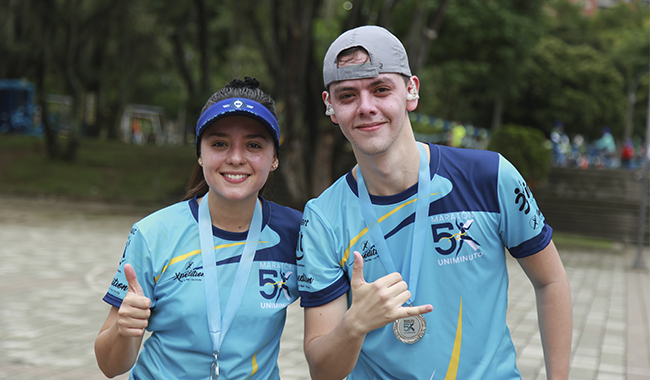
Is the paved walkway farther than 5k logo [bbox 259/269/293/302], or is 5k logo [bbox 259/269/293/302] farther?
the paved walkway

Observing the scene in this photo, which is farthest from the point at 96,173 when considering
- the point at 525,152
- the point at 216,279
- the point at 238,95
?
the point at 216,279

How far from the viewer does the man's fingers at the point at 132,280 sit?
212 cm

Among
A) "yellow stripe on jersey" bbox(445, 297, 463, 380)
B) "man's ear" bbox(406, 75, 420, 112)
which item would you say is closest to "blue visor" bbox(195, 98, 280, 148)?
"man's ear" bbox(406, 75, 420, 112)

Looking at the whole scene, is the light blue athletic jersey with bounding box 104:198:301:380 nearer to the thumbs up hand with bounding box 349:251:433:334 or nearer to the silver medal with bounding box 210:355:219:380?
the silver medal with bounding box 210:355:219:380

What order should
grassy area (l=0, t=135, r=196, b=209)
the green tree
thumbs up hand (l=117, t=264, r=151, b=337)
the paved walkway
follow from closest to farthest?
thumbs up hand (l=117, t=264, r=151, b=337)
the paved walkway
grassy area (l=0, t=135, r=196, b=209)
the green tree

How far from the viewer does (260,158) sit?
7.75 ft

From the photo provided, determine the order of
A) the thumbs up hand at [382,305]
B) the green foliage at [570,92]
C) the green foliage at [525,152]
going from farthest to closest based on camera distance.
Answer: the green foliage at [570,92] < the green foliage at [525,152] < the thumbs up hand at [382,305]

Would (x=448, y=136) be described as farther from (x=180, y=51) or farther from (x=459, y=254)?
(x=459, y=254)

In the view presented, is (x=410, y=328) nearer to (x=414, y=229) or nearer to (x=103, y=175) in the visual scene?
(x=414, y=229)

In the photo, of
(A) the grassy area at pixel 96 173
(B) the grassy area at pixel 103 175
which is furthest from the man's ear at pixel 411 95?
(A) the grassy area at pixel 96 173

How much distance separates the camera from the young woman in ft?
7.32

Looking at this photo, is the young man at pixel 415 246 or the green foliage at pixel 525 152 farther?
the green foliage at pixel 525 152

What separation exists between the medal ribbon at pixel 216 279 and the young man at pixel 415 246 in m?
0.24

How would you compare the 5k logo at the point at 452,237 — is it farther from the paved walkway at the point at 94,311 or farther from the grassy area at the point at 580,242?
the grassy area at the point at 580,242
